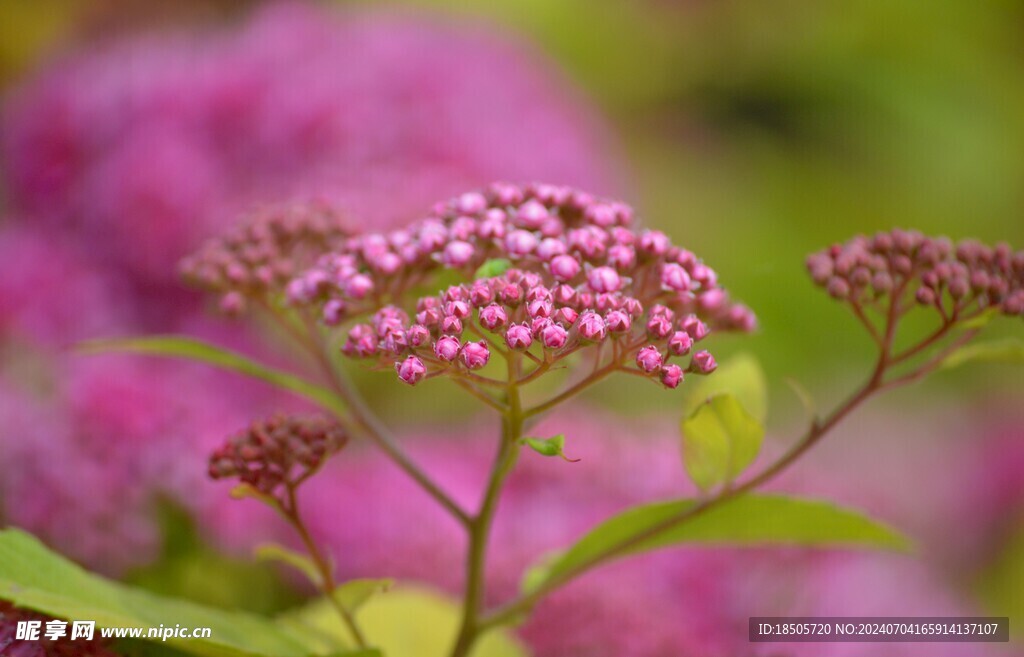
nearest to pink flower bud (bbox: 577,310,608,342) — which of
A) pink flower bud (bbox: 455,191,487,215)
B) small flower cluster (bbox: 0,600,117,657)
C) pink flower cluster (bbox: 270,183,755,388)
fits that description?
pink flower cluster (bbox: 270,183,755,388)

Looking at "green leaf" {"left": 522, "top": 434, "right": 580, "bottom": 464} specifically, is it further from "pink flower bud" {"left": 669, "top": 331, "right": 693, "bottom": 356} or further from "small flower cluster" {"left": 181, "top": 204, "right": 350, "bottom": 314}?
"small flower cluster" {"left": 181, "top": 204, "right": 350, "bottom": 314}

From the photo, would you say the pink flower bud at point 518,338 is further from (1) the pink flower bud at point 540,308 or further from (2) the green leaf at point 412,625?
(2) the green leaf at point 412,625

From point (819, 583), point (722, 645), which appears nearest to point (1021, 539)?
point (819, 583)

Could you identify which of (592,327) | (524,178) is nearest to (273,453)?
(592,327)

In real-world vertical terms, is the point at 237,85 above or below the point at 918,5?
below

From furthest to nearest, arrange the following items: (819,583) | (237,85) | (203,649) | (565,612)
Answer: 1. (237,85)
2. (819,583)
3. (565,612)
4. (203,649)

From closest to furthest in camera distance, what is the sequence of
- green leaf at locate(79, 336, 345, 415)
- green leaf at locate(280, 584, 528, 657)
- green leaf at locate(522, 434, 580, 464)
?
green leaf at locate(522, 434, 580, 464) < green leaf at locate(79, 336, 345, 415) < green leaf at locate(280, 584, 528, 657)

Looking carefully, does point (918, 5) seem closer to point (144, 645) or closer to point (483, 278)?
point (483, 278)
